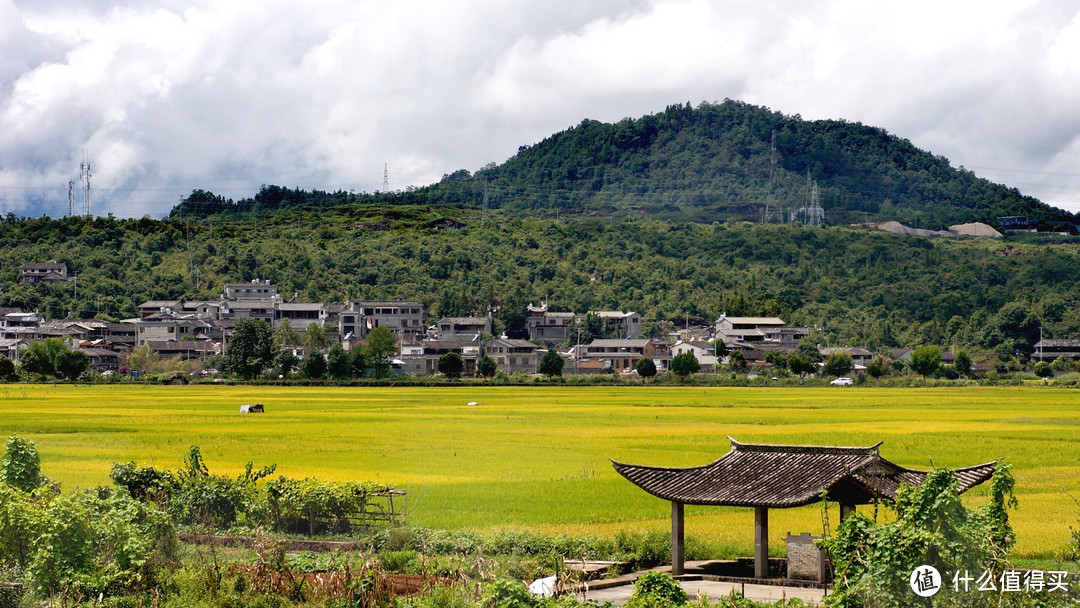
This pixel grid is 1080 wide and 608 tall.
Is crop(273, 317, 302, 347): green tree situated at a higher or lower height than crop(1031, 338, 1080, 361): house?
higher

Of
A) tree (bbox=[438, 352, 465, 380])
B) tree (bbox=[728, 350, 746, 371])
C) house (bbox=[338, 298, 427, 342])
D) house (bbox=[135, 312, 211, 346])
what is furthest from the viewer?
house (bbox=[338, 298, 427, 342])

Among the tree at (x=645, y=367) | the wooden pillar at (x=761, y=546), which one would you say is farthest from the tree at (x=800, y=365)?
the wooden pillar at (x=761, y=546)

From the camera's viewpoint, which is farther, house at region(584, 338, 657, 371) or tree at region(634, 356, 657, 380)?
house at region(584, 338, 657, 371)

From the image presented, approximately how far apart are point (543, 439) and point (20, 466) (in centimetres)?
2261

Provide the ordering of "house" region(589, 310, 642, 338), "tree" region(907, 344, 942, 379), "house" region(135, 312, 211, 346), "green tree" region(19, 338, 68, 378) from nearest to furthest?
"green tree" region(19, 338, 68, 378) < "tree" region(907, 344, 942, 379) < "house" region(135, 312, 211, 346) < "house" region(589, 310, 642, 338)

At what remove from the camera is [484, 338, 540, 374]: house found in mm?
107000

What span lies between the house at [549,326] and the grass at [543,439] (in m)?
54.6

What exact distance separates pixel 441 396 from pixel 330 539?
155ft

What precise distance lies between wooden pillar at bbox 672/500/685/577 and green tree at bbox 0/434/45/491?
1165 cm

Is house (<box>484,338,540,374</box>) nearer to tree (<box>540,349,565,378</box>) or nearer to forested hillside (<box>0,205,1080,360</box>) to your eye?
tree (<box>540,349,565,378</box>)

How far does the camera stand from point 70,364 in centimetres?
8600

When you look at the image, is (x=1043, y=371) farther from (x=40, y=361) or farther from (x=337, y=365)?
(x=40, y=361)

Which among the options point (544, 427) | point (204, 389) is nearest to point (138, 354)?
point (204, 389)

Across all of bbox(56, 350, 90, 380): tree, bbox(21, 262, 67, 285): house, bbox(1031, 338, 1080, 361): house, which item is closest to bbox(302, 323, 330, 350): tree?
bbox(56, 350, 90, 380): tree
